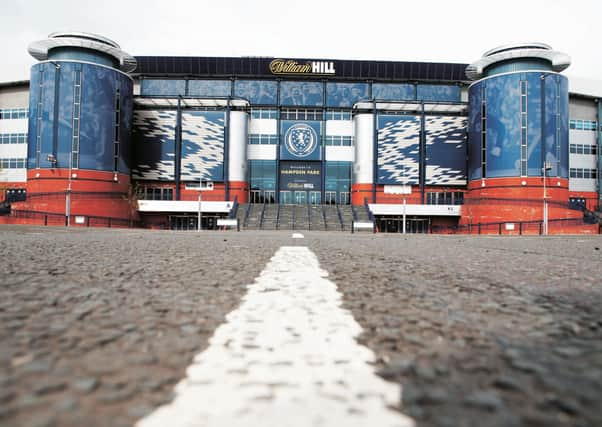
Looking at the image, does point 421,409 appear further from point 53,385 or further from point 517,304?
point 517,304

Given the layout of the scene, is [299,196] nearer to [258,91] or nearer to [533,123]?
[258,91]

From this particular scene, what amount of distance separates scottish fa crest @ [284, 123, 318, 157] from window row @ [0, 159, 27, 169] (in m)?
33.9

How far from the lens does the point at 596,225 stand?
3572 cm

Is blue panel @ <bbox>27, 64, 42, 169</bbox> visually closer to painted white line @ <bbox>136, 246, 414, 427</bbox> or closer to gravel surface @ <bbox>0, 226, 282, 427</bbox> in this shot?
gravel surface @ <bbox>0, 226, 282, 427</bbox>

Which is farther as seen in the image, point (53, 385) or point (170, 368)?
point (170, 368)

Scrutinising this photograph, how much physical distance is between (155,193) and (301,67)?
1015 inches

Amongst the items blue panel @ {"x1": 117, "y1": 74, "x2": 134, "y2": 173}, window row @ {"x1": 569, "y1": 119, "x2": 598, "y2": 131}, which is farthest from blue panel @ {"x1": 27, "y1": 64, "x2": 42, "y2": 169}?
window row @ {"x1": 569, "y1": 119, "x2": 598, "y2": 131}

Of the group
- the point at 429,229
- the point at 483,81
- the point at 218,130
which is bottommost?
the point at 429,229

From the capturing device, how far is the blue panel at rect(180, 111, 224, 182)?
43.8m

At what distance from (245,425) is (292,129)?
159 ft

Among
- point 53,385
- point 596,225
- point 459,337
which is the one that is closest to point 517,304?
point 459,337

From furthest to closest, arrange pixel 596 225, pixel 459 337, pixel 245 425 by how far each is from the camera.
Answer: pixel 596 225
pixel 459 337
pixel 245 425

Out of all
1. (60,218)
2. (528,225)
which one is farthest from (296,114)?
(528,225)

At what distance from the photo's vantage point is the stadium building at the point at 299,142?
36594mm
